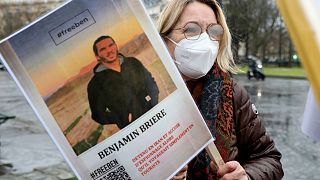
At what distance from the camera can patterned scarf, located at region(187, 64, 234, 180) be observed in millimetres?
1828

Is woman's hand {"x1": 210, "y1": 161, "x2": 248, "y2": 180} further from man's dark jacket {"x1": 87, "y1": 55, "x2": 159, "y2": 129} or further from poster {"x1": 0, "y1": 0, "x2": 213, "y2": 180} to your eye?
man's dark jacket {"x1": 87, "y1": 55, "x2": 159, "y2": 129}

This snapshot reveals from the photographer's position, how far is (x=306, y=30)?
87 cm

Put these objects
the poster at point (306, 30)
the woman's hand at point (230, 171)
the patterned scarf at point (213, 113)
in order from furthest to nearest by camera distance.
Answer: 1. the patterned scarf at point (213, 113)
2. the woman's hand at point (230, 171)
3. the poster at point (306, 30)

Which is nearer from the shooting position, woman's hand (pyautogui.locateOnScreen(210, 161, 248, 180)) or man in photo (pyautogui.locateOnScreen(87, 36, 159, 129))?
man in photo (pyautogui.locateOnScreen(87, 36, 159, 129))

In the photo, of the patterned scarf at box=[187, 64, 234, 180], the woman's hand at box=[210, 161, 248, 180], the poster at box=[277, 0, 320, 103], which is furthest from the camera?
the patterned scarf at box=[187, 64, 234, 180]

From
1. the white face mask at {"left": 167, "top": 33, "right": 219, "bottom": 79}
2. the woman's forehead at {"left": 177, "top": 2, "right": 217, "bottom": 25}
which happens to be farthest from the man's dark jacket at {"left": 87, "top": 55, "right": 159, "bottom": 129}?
the woman's forehead at {"left": 177, "top": 2, "right": 217, "bottom": 25}

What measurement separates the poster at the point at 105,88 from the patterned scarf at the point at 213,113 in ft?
0.93

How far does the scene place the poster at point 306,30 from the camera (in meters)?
0.87

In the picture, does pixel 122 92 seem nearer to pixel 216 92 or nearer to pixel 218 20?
pixel 216 92

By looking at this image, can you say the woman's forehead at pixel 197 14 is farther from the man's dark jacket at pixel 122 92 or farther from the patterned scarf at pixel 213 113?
the man's dark jacket at pixel 122 92

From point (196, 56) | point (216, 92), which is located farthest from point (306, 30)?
point (216, 92)

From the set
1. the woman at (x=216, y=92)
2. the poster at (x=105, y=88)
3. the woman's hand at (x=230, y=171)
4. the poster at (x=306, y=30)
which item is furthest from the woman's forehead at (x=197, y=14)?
the poster at (x=306, y=30)

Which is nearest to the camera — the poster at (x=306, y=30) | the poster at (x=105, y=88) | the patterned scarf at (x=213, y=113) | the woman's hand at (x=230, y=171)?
the poster at (x=306, y=30)

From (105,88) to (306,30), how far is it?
70 centimetres
